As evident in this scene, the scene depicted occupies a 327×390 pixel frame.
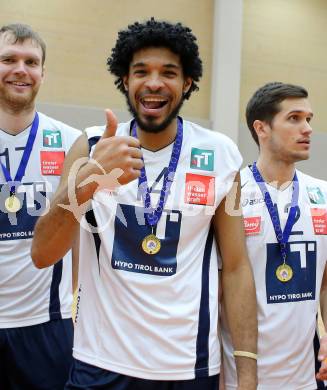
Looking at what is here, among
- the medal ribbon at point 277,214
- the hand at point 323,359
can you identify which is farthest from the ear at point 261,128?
the hand at point 323,359

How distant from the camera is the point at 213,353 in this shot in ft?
7.02

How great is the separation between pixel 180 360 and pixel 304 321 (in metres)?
0.84

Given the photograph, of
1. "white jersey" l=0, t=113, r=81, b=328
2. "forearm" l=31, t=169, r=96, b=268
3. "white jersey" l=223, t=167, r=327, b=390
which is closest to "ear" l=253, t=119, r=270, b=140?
"white jersey" l=223, t=167, r=327, b=390

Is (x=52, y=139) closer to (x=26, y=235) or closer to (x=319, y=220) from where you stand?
(x=26, y=235)

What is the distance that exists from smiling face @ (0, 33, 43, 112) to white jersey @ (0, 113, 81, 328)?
0.16 metres

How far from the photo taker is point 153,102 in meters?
2.21

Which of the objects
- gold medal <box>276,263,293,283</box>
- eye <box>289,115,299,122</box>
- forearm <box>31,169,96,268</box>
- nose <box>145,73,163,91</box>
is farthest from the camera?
eye <box>289,115,299,122</box>

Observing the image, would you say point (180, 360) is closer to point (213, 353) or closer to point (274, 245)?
point (213, 353)

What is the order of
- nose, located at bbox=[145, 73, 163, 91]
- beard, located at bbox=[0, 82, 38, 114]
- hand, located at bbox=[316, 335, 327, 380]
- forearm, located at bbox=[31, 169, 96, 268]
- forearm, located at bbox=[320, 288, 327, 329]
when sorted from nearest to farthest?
forearm, located at bbox=[31, 169, 96, 268] → nose, located at bbox=[145, 73, 163, 91] → hand, located at bbox=[316, 335, 327, 380] → forearm, located at bbox=[320, 288, 327, 329] → beard, located at bbox=[0, 82, 38, 114]

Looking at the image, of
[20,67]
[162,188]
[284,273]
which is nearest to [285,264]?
[284,273]

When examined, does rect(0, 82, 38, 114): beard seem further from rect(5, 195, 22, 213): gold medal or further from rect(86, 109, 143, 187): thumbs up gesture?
rect(86, 109, 143, 187): thumbs up gesture

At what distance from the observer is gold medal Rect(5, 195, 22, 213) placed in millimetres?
2880

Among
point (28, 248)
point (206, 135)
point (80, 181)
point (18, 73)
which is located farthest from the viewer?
point (18, 73)

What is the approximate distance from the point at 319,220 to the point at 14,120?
5.55ft
